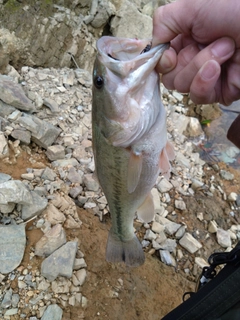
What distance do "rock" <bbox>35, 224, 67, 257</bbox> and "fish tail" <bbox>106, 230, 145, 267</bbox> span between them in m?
0.63

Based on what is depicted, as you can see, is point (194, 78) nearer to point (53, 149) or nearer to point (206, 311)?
point (206, 311)

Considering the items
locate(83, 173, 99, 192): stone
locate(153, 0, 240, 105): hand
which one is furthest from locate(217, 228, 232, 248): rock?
locate(153, 0, 240, 105): hand

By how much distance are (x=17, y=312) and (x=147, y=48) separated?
2042 mm

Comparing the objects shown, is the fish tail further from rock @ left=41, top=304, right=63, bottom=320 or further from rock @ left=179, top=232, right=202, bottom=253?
rock @ left=179, top=232, right=202, bottom=253

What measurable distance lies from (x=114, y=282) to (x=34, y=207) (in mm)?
929

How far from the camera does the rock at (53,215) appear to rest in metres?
2.96

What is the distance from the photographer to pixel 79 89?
490 cm

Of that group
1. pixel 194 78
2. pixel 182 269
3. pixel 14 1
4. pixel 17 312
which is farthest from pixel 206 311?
pixel 14 1

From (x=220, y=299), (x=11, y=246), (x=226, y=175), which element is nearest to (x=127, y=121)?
(x=220, y=299)

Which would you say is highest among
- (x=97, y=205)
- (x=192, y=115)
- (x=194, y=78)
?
(x=194, y=78)

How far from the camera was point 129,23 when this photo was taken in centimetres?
579

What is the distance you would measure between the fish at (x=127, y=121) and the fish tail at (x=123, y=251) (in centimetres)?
31

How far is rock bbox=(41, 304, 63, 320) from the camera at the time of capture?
97.4 inches

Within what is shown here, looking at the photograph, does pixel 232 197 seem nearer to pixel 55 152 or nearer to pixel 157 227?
pixel 157 227
